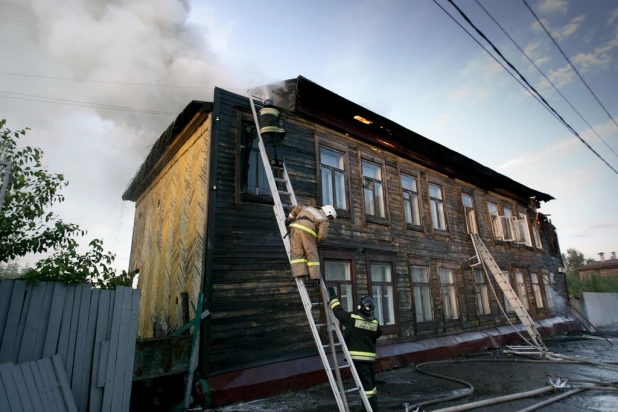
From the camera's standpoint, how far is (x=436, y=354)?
992cm

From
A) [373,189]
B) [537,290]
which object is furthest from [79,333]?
[537,290]

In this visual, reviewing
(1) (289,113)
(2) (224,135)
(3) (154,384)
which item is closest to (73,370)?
(3) (154,384)

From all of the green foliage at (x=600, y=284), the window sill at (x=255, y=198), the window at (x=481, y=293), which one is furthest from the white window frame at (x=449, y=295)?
the green foliage at (x=600, y=284)

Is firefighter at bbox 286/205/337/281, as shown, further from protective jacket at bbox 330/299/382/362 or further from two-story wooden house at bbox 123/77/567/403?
two-story wooden house at bbox 123/77/567/403

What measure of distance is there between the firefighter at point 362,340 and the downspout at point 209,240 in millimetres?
2847

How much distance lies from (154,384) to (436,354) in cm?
773

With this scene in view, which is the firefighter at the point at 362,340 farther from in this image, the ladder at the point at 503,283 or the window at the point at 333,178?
the ladder at the point at 503,283

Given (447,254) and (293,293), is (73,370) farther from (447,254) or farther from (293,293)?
(447,254)

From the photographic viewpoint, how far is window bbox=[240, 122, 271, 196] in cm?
782

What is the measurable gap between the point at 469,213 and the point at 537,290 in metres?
7.12

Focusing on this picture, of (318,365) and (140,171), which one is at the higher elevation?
(140,171)

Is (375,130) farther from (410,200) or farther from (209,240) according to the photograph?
Result: (209,240)

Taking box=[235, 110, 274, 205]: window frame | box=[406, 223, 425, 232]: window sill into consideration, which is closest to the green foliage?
box=[406, 223, 425, 232]: window sill

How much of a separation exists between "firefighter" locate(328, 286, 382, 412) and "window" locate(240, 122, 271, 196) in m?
3.86
